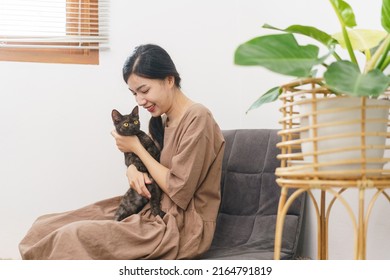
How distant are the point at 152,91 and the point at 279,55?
90 cm

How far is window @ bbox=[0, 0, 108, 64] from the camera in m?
2.53

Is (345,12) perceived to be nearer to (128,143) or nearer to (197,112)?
(197,112)

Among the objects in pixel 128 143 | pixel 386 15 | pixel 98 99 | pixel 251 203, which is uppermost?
pixel 386 15

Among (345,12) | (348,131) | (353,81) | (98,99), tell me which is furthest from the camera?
(98,99)

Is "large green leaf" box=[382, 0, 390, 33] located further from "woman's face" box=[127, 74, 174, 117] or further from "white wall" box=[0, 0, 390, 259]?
"white wall" box=[0, 0, 390, 259]

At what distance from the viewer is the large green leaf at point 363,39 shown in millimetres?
1266

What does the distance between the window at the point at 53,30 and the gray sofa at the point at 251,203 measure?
3.06 ft

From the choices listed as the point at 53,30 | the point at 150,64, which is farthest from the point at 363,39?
the point at 53,30

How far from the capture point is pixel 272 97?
1.41m

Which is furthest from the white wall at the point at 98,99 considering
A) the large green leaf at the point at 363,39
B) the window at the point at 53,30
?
the large green leaf at the point at 363,39

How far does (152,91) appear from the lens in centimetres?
193

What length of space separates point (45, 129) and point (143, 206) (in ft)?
2.80

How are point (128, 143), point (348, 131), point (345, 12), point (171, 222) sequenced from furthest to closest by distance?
1. point (128, 143)
2. point (171, 222)
3. point (345, 12)
4. point (348, 131)

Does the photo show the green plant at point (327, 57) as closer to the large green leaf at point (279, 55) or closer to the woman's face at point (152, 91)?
the large green leaf at point (279, 55)
